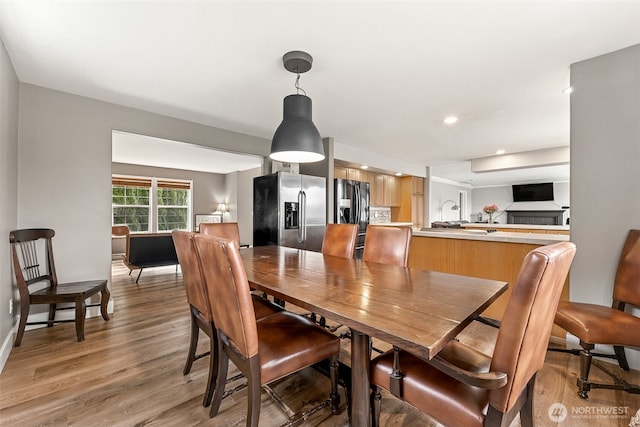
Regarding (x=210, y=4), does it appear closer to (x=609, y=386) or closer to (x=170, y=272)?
(x=609, y=386)

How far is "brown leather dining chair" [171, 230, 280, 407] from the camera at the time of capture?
61.2 inches

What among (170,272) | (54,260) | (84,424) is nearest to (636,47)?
(84,424)

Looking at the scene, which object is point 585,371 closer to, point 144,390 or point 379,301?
point 379,301

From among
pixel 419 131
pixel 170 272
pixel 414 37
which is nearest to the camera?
pixel 414 37

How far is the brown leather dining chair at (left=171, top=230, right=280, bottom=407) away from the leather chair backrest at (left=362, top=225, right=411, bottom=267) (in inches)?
36.8

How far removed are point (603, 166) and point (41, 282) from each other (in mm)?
5039

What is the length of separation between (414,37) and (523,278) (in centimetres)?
177

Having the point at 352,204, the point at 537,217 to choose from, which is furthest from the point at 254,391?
the point at 537,217

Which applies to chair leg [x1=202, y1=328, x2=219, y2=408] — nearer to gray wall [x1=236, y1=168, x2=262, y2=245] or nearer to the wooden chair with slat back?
the wooden chair with slat back

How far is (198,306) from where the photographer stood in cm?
172

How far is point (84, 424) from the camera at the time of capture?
1.48 m

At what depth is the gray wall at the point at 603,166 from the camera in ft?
6.51

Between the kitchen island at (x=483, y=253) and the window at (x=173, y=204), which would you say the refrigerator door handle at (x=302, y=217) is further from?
the window at (x=173, y=204)

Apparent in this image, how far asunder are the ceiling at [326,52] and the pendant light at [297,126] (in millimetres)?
93
